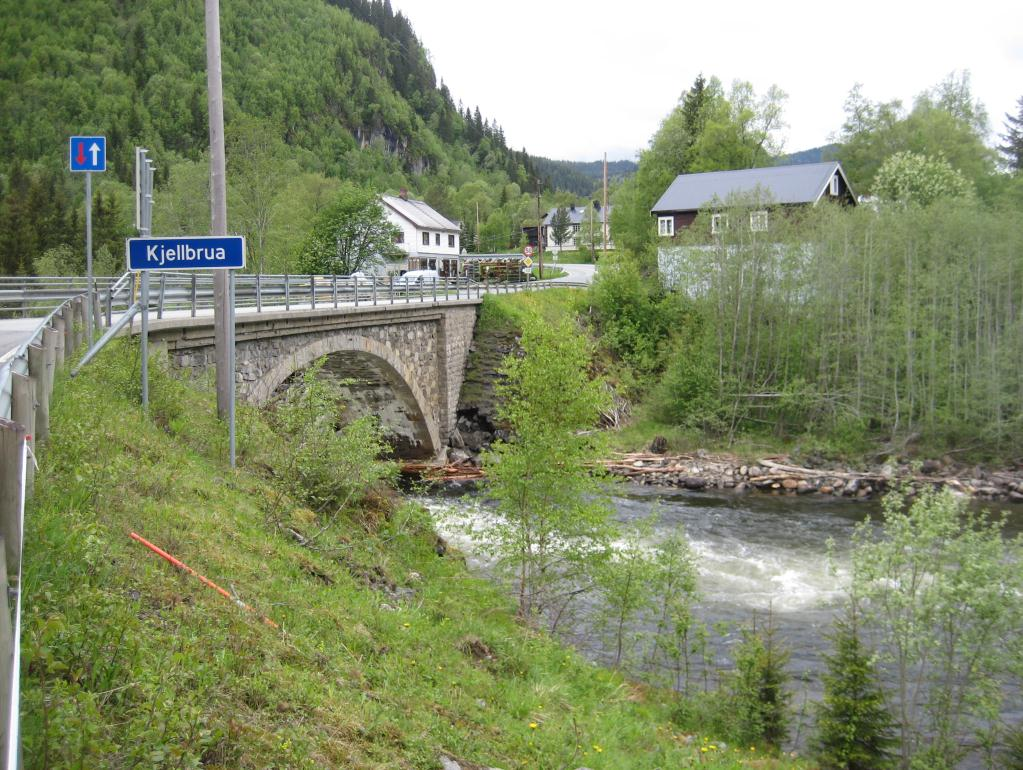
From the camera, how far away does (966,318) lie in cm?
3219

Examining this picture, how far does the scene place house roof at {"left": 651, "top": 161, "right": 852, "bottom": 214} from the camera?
154 feet

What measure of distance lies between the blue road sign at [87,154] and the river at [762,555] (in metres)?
7.10

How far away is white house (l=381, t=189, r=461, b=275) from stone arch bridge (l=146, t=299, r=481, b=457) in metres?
34.2

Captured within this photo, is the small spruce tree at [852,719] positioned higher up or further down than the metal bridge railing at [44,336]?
further down

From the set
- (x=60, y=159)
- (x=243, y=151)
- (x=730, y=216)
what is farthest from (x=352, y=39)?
(x=730, y=216)

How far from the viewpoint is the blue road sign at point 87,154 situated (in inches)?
416

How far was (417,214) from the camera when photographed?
237 feet

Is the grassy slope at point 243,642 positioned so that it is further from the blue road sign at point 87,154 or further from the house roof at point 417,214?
the house roof at point 417,214

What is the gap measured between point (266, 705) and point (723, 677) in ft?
31.1

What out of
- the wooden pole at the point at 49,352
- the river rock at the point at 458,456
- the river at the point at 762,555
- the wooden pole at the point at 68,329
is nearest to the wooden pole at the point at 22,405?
the wooden pole at the point at 49,352

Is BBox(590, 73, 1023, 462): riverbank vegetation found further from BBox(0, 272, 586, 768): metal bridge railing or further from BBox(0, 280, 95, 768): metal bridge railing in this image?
BBox(0, 280, 95, 768): metal bridge railing

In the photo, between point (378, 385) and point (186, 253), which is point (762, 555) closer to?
point (378, 385)

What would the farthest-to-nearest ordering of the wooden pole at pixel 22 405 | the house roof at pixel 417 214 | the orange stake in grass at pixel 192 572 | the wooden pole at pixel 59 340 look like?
the house roof at pixel 417 214
the wooden pole at pixel 59 340
the orange stake in grass at pixel 192 572
the wooden pole at pixel 22 405

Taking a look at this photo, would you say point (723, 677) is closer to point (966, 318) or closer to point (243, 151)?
point (966, 318)
